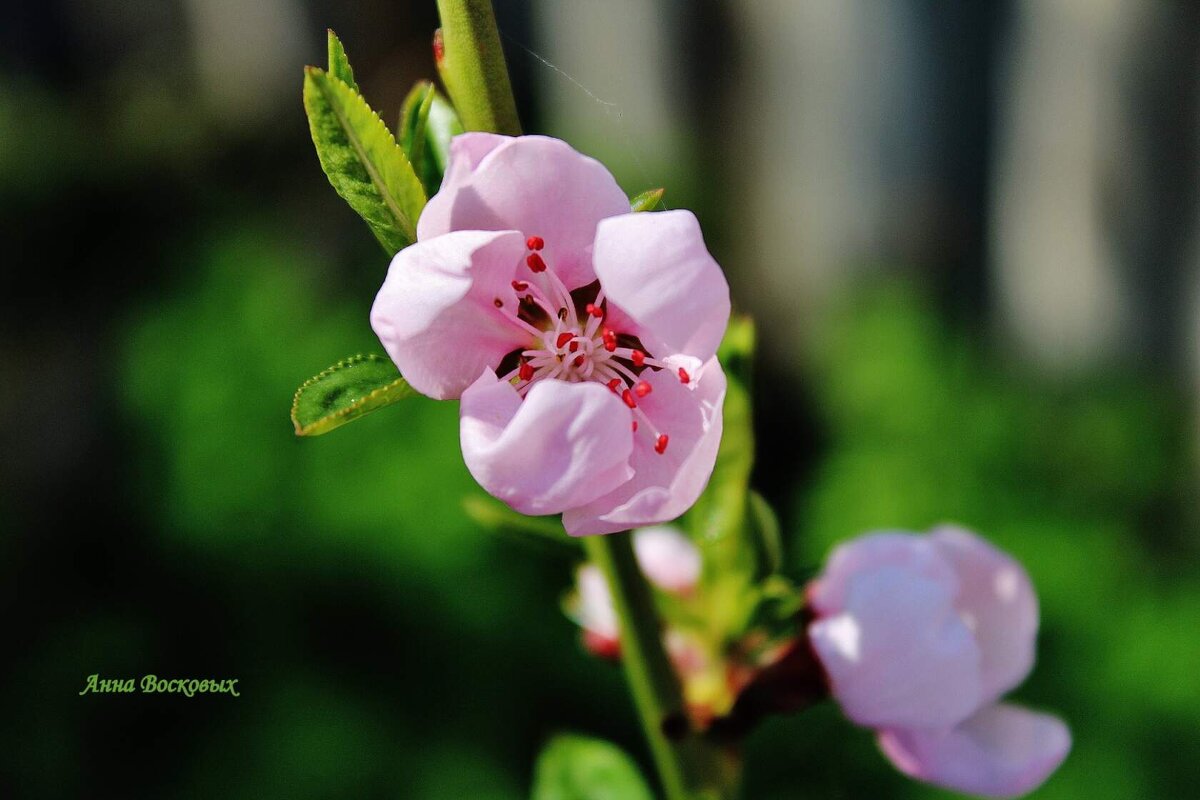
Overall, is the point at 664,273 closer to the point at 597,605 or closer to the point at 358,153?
the point at 358,153

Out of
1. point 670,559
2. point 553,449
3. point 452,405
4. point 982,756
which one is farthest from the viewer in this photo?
point 452,405

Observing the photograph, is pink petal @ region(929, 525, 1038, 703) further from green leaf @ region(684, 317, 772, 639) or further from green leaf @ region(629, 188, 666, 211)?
green leaf @ region(629, 188, 666, 211)

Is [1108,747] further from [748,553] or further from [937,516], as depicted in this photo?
[748,553]

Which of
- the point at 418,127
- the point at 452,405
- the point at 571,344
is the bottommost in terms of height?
the point at 452,405

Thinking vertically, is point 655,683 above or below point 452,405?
above

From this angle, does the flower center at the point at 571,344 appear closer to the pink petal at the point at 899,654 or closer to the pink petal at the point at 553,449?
the pink petal at the point at 553,449

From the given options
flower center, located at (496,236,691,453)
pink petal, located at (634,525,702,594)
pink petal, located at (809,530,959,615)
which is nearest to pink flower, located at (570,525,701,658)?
pink petal, located at (634,525,702,594)

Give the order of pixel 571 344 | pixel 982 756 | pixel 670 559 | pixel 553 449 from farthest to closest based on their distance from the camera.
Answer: pixel 670 559, pixel 982 756, pixel 571 344, pixel 553 449

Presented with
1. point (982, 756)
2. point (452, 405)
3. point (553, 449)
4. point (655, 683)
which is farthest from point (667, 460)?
point (452, 405)
